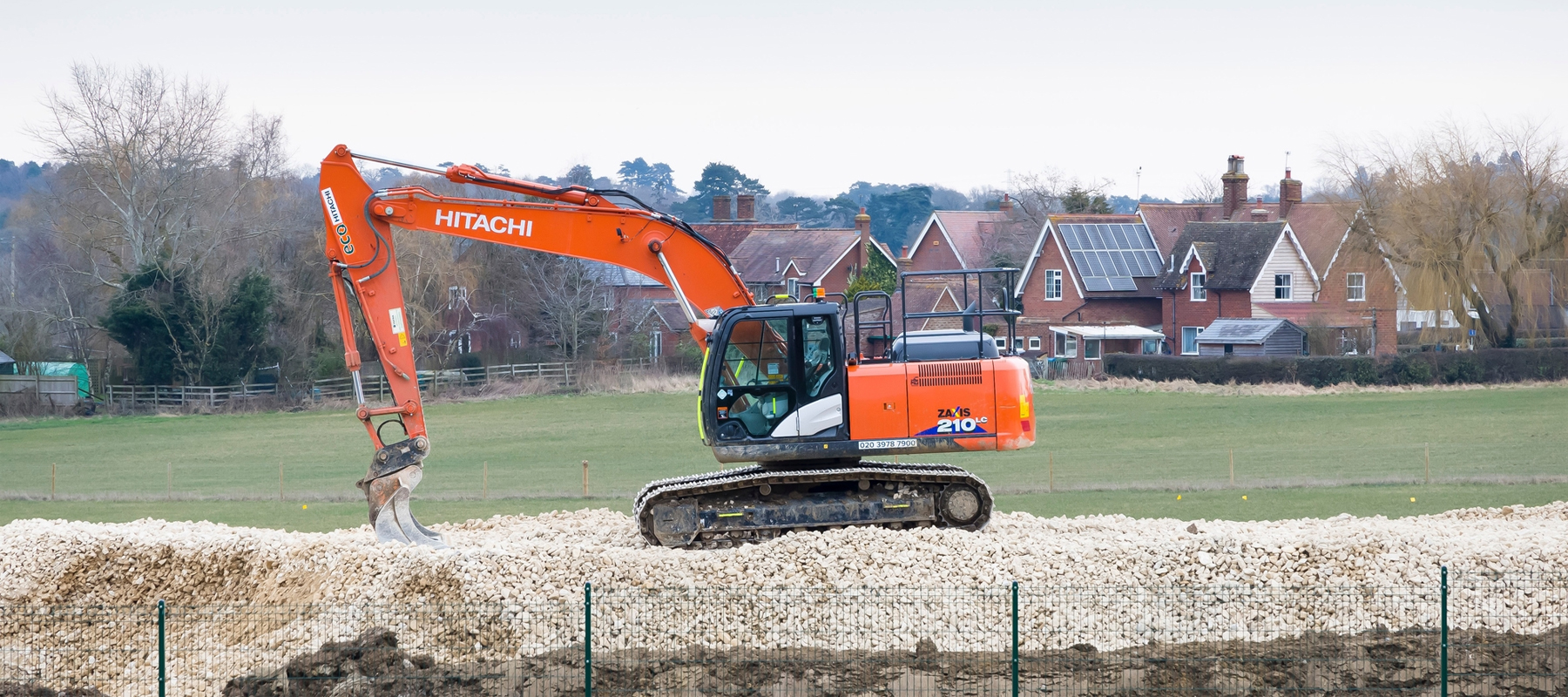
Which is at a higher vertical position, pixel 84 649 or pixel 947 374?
pixel 947 374

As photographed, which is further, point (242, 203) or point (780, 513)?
point (242, 203)

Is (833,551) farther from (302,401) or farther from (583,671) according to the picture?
(302,401)

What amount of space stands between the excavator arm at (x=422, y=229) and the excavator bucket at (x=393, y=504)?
0.01 m

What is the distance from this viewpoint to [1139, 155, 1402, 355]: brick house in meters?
54.8

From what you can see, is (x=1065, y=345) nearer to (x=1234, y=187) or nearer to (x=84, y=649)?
(x=1234, y=187)

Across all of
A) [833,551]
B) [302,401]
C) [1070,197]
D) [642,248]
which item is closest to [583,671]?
[833,551]

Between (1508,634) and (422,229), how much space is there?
11979mm

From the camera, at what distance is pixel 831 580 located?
14.0 metres

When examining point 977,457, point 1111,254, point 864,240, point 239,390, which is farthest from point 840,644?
point 864,240

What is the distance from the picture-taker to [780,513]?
1559 centimetres

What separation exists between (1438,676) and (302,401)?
4482 centimetres

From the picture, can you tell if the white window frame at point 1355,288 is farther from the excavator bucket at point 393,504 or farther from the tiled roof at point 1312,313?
the excavator bucket at point 393,504

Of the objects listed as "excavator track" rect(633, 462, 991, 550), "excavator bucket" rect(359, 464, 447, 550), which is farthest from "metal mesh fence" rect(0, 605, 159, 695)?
"excavator track" rect(633, 462, 991, 550)

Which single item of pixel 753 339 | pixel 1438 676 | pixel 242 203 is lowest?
pixel 1438 676
